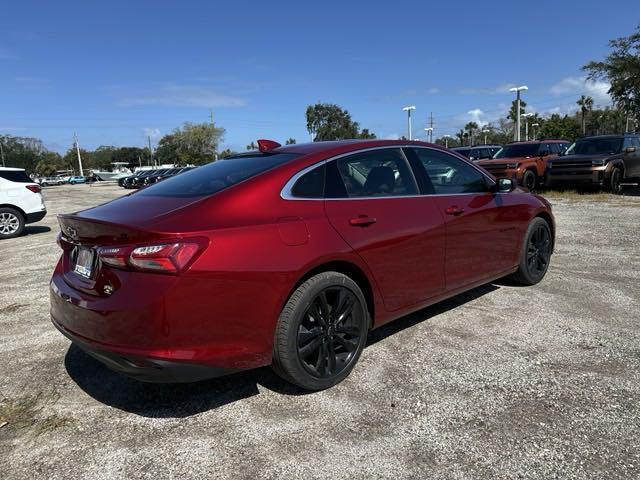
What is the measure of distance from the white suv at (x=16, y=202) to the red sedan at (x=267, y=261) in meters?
9.65

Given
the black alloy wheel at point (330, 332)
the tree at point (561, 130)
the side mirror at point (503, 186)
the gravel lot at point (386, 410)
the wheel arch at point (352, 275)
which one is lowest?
the gravel lot at point (386, 410)

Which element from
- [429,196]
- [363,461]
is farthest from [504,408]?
[429,196]

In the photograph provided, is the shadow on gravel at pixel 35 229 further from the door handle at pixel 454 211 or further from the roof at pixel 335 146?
the door handle at pixel 454 211

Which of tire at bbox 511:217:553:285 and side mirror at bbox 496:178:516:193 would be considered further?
tire at bbox 511:217:553:285

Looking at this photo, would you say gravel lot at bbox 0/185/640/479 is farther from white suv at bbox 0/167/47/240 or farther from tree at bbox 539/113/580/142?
tree at bbox 539/113/580/142

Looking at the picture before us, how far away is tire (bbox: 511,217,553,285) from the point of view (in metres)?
5.18

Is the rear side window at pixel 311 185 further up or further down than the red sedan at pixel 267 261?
further up

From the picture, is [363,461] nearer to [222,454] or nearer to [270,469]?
[270,469]

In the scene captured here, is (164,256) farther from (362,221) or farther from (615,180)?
(615,180)

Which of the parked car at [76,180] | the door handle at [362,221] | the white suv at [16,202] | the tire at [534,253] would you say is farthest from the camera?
the parked car at [76,180]

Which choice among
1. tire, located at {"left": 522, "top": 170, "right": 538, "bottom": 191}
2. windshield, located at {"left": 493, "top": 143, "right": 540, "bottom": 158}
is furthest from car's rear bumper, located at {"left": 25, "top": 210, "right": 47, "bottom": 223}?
windshield, located at {"left": 493, "top": 143, "right": 540, "bottom": 158}

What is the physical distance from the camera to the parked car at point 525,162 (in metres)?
15.2

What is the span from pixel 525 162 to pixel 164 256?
15.0m

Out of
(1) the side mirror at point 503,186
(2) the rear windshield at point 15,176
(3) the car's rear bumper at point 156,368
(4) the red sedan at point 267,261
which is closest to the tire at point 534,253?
(1) the side mirror at point 503,186
